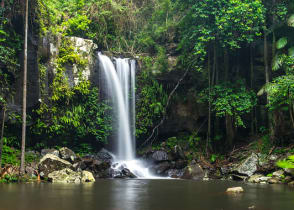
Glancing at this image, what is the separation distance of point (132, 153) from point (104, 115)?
2.71 meters

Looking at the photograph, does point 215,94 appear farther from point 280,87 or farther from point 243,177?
point 243,177

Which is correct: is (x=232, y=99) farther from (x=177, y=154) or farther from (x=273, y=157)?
A: (x=177, y=154)

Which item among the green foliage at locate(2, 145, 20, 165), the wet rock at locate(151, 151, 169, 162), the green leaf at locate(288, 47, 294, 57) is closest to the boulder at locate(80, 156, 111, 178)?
the wet rock at locate(151, 151, 169, 162)

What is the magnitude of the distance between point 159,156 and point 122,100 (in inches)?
164

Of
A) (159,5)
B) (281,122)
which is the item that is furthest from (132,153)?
(159,5)

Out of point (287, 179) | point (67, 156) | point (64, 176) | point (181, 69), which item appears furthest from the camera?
point (181, 69)

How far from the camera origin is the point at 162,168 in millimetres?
16219

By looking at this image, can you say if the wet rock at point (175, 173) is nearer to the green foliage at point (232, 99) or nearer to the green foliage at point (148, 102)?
the green foliage at point (232, 99)

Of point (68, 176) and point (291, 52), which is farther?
point (291, 52)

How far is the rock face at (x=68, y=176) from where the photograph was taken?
12188mm

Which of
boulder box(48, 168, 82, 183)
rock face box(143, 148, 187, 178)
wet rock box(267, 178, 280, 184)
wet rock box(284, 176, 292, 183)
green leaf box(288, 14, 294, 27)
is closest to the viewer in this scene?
wet rock box(284, 176, 292, 183)

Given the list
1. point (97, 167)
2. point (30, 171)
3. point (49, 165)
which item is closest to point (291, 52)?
point (97, 167)

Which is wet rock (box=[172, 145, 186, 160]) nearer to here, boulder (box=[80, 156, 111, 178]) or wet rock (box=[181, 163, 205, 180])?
wet rock (box=[181, 163, 205, 180])

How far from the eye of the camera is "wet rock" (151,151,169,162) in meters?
16.6
